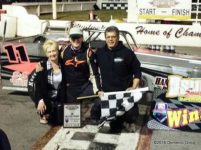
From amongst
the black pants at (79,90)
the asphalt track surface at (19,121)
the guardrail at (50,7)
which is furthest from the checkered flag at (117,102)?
the guardrail at (50,7)

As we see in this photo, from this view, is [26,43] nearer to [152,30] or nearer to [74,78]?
[74,78]

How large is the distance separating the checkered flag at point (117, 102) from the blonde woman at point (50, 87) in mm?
661

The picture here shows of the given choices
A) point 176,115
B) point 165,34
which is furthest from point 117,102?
point 165,34

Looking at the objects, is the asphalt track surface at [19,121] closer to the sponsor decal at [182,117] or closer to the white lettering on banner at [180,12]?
the sponsor decal at [182,117]

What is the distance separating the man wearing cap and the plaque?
212mm

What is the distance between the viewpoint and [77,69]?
5684 millimetres

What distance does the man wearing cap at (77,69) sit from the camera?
5626 millimetres

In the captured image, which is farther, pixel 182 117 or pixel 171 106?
pixel 171 106

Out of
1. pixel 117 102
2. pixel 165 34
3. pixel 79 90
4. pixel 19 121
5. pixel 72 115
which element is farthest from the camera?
pixel 165 34

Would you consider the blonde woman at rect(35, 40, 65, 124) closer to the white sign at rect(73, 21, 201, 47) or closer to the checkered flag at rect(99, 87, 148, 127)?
the checkered flag at rect(99, 87, 148, 127)

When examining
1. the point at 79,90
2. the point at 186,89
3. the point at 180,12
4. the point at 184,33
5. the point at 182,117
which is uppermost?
the point at 180,12

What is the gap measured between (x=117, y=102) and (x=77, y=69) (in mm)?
719

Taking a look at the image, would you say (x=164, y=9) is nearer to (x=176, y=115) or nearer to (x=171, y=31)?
(x=171, y=31)

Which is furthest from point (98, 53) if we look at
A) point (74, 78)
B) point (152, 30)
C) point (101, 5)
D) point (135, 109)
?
point (101, 5)
